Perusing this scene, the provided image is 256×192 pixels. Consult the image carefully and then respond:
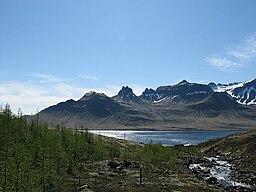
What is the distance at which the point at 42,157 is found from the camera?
71625 mm

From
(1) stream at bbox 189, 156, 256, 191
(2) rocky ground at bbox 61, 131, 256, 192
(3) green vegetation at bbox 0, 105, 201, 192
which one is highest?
(3) green vegetation at bbox 0, 105, 201, 192

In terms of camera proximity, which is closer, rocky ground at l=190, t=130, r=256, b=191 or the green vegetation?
the green vegetation

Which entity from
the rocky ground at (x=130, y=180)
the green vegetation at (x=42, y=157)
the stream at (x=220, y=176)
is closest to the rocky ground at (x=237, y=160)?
the stream at (x=220, y=176)

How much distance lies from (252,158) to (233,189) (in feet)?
185

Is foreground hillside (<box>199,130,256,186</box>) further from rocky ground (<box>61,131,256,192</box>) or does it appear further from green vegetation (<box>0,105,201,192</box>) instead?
green vegetation (<box>0,105,201,192</box>)

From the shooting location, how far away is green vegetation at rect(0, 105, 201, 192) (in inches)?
1927

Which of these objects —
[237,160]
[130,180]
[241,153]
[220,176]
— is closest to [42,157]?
[130,180]

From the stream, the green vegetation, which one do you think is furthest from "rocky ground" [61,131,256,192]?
the green vegetation

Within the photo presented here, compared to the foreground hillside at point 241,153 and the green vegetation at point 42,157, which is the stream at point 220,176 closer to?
the foreground hillside at point 241,153

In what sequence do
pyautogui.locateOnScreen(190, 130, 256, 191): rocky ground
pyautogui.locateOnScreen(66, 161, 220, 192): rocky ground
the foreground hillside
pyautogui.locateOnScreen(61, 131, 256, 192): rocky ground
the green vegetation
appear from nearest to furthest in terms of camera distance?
the green vegetation, pyautogui.locateOnScreen(66, 161, 220, 192): rocky ground, pyautogui.locateOnScreen(61, 131, 256, 192): rocky ground, pyautogui.locateOnScreen(190, 130, 256, 191): rocky ground, the foreground hillside

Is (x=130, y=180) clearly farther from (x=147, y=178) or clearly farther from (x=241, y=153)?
(x=241, y=153)

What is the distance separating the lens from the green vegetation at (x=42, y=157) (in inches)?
1927

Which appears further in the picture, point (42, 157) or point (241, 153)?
point (241, 153)

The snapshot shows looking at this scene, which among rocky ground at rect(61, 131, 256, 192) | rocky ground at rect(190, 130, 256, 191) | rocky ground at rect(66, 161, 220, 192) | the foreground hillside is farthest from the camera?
the foreground hillside
